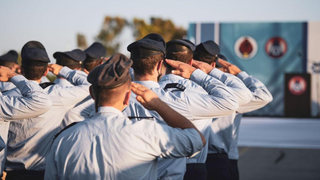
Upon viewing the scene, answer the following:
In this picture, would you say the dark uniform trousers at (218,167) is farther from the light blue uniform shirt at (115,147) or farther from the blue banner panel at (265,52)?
the blue banner panel at (265,52)

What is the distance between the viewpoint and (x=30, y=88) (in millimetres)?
3668

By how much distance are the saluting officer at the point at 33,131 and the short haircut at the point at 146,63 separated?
1.38 meters

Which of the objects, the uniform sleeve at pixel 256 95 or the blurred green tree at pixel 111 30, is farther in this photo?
the blurred green tree at pixel 111 30

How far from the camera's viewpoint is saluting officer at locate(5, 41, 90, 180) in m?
4.03

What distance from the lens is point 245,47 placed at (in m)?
19.9

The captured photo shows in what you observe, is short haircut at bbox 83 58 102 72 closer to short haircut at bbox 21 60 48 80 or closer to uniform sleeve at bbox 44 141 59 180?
short haircut at bbox 21 60 48 80

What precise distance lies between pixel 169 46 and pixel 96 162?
6.56 feet

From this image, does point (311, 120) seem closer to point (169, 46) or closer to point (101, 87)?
point (169, 46)

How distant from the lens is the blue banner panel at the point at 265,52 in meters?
19.8

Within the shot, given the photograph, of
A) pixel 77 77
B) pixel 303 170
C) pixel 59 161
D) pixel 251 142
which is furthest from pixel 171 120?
pixel 251 142

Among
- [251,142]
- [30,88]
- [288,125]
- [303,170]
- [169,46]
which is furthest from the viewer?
[288,125]

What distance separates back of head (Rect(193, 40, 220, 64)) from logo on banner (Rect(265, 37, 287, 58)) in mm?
15677

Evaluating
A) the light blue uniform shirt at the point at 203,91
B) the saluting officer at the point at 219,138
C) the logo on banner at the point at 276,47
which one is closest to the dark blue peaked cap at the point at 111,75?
the light blue uniform shirt at the point at 203,91

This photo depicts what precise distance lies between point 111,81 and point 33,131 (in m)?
2.13
